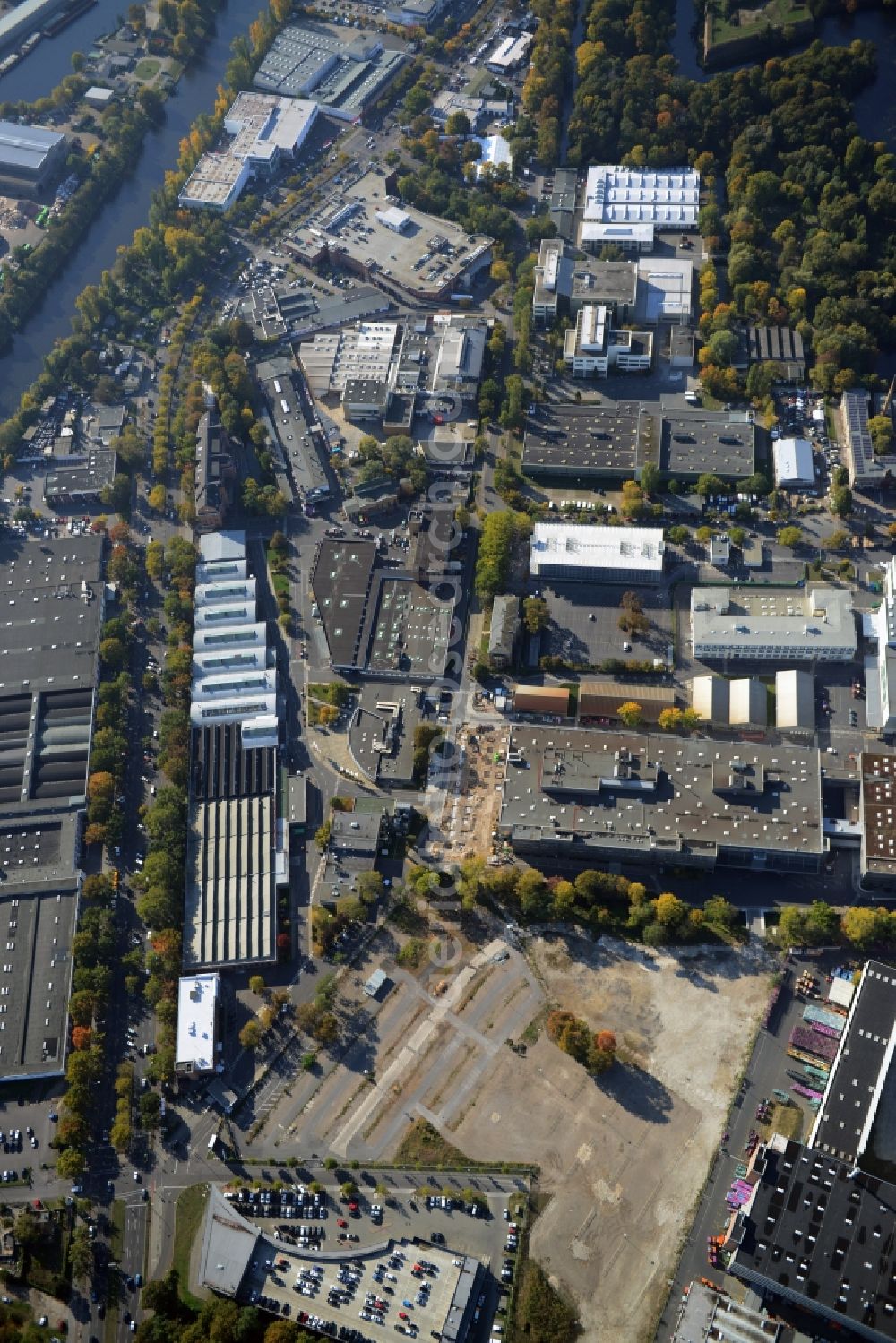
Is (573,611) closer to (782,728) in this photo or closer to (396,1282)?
(782,728)

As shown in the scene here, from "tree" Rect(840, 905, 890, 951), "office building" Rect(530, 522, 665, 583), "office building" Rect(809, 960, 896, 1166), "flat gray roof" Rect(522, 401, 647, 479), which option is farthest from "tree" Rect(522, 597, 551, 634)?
"office building" Rect(809, 960, 896, 1166)

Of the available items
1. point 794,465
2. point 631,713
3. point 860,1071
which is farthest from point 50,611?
point 860,1071

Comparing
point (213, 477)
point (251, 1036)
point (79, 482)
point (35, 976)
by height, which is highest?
point (213, 477)

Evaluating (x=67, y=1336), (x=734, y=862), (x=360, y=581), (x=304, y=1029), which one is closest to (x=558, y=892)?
(x=734, y=862)

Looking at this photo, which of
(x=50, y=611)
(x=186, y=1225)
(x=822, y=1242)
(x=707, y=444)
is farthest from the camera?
(x=707, y=444)

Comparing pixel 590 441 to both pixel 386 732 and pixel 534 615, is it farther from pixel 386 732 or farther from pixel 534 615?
pixel 386 732

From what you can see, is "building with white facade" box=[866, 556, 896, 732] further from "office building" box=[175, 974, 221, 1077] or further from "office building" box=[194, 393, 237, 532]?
"office building" box=[194, 393, 237, 532]
